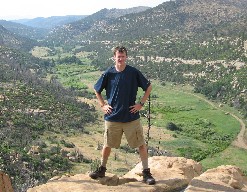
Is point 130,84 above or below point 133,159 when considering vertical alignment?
above

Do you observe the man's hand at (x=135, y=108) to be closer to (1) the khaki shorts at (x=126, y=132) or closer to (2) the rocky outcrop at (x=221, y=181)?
(1) the khaki shorts at (x=126, y=132)

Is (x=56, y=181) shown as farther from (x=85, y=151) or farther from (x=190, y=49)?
(x=190, y=49)

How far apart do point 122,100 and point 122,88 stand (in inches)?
11.0

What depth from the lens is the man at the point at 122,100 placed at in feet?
28.6

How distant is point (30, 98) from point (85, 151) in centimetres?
2298

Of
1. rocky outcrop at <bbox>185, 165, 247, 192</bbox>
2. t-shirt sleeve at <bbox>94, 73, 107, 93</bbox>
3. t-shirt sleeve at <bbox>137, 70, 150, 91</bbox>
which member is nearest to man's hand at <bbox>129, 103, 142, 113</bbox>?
t-shirt sleeve at <bbox>137, 70, 150, 91</bbox>

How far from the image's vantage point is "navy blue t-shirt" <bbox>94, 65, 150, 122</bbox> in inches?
344

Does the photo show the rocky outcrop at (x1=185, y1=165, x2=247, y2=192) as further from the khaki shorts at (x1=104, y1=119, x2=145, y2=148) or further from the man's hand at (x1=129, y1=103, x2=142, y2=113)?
the man's hand at (x1=129, y1=103, x2=142, y2=113)

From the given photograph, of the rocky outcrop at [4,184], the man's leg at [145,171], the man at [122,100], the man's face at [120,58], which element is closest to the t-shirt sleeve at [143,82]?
the man at [122,100]

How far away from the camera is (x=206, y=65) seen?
116 metres

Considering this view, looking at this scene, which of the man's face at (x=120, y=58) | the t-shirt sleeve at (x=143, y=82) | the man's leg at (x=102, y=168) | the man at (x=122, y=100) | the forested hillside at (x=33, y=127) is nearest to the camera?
the man's face at (x=120, y=58)

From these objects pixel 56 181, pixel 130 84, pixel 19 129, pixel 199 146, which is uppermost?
pixel 130 84

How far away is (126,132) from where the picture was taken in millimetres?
9086

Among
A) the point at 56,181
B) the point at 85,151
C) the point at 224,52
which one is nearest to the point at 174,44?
the point at 224,52
